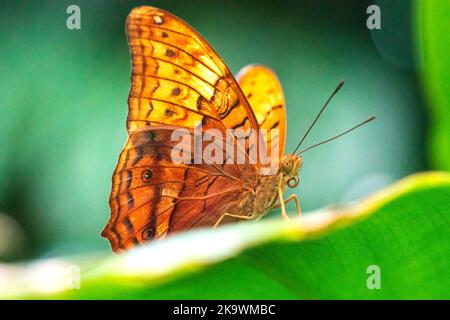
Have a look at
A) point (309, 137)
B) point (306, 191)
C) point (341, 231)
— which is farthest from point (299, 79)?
point (341, 231)

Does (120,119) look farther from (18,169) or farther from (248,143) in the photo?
(248,143)

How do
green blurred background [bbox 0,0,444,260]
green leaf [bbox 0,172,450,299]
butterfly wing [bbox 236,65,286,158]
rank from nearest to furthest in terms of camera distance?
green leaf [bbox 0,172,450,299], butterfly wing [bbox 236,65,286,158], green blurred background [bbox 0,0,444,260]

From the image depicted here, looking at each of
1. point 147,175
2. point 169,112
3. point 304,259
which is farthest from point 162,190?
point 304,259

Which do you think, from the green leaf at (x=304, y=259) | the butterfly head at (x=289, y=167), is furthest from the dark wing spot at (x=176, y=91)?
the green leaf at (x=304, y=259)

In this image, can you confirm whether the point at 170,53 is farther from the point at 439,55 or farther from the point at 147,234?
the point at 439,55

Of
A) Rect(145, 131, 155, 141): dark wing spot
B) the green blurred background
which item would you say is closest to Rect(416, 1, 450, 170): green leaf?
Rect(145, 131, 155, 141): dark wing spot

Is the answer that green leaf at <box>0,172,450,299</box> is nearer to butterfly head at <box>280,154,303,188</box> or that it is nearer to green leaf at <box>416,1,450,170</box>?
green leaf at <box>416,1,450,170</box>

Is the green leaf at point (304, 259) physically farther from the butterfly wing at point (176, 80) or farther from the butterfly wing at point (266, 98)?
the butterfly wing at point (266, 98)
